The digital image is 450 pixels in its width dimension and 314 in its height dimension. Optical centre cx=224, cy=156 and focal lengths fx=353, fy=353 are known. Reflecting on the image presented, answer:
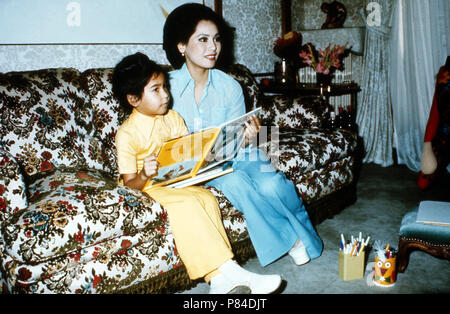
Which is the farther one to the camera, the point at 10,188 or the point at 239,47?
the point at 239,47

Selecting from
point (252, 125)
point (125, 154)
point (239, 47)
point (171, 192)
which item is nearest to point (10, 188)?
point (125, 154)

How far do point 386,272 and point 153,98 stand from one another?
118 centimetres

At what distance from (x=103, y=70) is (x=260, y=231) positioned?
4.00ft

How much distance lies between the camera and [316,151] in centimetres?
199

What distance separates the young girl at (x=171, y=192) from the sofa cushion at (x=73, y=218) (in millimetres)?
77

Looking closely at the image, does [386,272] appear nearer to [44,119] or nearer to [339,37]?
[44,119]

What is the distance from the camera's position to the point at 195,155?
1411 millimetres

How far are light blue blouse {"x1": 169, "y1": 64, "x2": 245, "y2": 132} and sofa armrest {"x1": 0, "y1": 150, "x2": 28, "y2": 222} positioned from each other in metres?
0.78

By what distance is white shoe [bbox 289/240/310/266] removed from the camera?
162 cm

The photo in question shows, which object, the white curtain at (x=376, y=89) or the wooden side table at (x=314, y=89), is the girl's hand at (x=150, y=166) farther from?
the white curtain at (x=376, y=89)

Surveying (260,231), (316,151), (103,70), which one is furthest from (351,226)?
(103,70)

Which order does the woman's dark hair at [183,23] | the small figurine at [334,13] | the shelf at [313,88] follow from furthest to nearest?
the small figurine at [334,13], the shelf at [313,88], the woman's dark hair at [183,23]

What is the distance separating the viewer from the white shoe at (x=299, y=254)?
1.62m

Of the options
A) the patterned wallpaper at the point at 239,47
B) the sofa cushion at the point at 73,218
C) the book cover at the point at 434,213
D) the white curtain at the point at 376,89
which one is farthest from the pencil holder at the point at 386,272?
the white curtain at the point at 376,89
